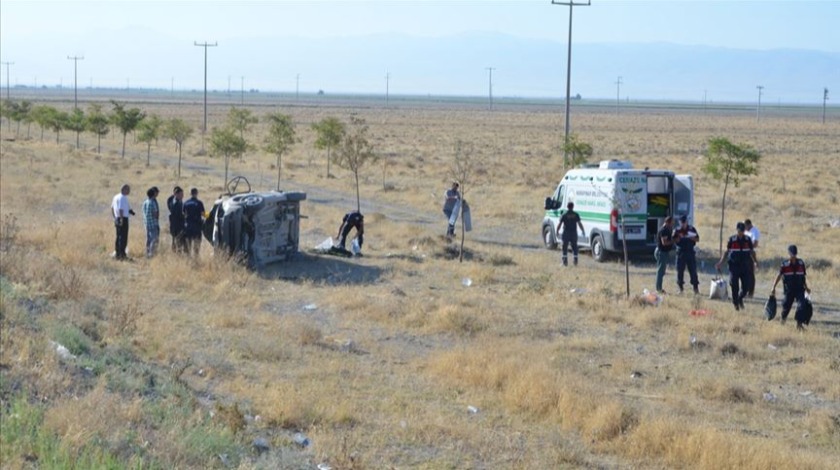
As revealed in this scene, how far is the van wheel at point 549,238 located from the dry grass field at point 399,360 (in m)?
0.52

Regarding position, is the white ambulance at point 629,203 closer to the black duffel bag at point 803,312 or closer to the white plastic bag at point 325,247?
the white plastic bag at point 325,247

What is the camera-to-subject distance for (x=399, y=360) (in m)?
14.6

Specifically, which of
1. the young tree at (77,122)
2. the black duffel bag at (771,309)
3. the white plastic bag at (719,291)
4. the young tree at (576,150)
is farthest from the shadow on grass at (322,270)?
the young tree at (77,122)

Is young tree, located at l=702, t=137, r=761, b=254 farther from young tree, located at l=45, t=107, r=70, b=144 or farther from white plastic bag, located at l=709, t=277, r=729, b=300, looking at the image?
young tree, located at l=45, t=107, r=70, b=144

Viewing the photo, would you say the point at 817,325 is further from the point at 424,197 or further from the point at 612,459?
the point at 424,197

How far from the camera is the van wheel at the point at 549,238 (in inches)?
1054

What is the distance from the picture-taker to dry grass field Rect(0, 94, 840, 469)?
32.1 ft

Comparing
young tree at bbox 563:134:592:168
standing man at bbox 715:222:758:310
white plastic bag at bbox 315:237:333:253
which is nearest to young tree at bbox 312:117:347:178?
young tree at bbox 563:134:592:168

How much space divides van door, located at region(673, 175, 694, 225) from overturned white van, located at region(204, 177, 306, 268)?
849 centimetres

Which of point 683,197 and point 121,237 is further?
point 683,197

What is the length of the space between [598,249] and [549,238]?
258cm

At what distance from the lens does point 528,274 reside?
73.7ft

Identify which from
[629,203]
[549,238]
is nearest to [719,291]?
[629,203]

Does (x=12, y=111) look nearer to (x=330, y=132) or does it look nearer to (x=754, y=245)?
(x=330, y=132)
